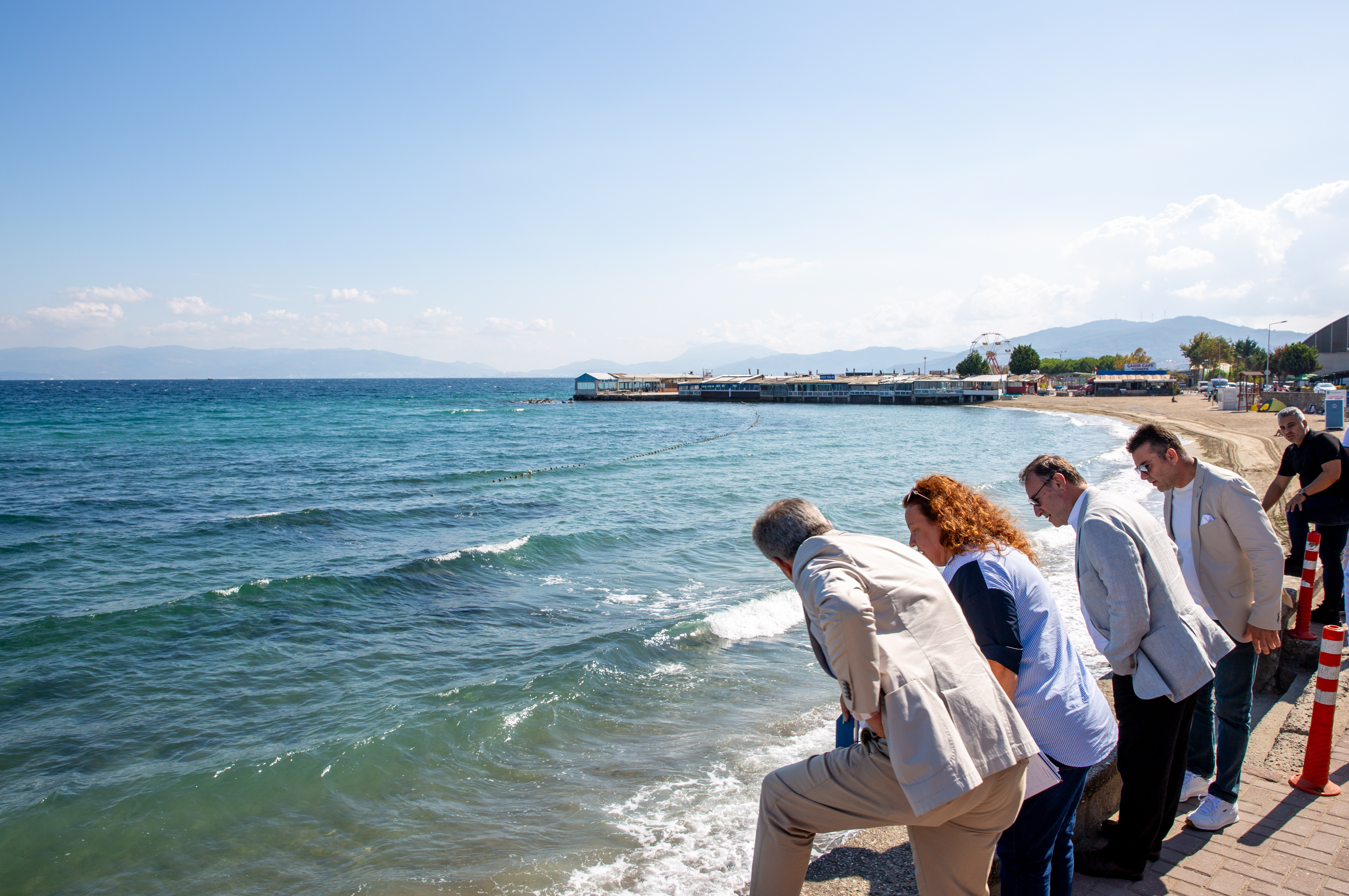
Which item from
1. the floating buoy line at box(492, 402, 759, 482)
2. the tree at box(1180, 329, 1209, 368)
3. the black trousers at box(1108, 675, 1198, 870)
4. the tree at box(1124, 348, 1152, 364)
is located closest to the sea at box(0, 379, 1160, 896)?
the black trousers at box(1108, 675, 1198, 870)

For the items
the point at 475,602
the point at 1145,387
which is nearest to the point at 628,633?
the point at 475,602

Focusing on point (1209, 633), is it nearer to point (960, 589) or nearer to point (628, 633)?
point (960, 589)

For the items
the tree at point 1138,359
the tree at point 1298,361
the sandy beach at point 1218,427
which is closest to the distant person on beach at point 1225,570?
the sandy beach at point 1218,427

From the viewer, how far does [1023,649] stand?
2.70 metres

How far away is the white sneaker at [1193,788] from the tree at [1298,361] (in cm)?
10718

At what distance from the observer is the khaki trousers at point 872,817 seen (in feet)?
7.74

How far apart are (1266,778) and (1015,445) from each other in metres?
36.1

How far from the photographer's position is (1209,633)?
3338mm

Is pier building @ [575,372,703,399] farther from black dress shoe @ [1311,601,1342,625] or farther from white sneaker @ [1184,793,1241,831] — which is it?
white sneaker @ [1184,793,1241,831]

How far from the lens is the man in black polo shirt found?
250 inches

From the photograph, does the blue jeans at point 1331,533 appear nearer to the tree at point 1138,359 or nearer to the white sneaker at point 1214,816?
the white sneaker at point 1214,816

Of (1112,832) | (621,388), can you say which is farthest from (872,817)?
(621,388)

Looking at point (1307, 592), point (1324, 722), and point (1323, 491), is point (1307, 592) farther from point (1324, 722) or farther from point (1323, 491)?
point (1324, 722)

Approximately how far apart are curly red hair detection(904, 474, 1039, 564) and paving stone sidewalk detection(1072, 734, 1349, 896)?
2069 millimetres
